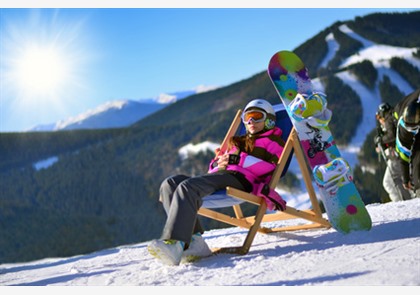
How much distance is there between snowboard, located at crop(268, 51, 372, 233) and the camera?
3486 mm

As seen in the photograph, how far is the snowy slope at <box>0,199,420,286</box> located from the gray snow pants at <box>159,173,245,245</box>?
25 centimetres

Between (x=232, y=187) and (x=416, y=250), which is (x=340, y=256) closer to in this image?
(x=416, y=250)

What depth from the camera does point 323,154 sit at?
369cm

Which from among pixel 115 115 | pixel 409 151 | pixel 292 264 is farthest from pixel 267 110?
pixel 115 115

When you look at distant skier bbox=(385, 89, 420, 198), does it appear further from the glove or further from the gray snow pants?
the gray snow pants

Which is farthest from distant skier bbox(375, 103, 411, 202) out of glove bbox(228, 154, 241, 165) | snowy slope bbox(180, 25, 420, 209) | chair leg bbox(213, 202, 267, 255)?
snowy slope bbox(180, 25, 420, 209)

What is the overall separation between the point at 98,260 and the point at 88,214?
1121 centimetres

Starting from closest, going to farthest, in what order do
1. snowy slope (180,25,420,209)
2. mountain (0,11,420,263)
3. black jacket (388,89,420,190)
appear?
black jacket (388,89,420,190), snowy slope (180,25,420,209), mountain (0,11,420,263)

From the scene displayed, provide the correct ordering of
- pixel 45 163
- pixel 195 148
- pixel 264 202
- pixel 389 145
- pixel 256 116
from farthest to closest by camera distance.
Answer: pixel 45 163, pixel 195 148, pixel 389 145, pixel 256 116, pixel 264 202

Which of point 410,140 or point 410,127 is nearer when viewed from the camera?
point 410,127

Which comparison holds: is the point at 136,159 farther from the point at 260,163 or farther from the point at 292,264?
the point at 292,264

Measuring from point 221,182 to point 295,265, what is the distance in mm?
813

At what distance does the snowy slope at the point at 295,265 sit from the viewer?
2445 millimetres

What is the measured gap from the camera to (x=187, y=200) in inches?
120
